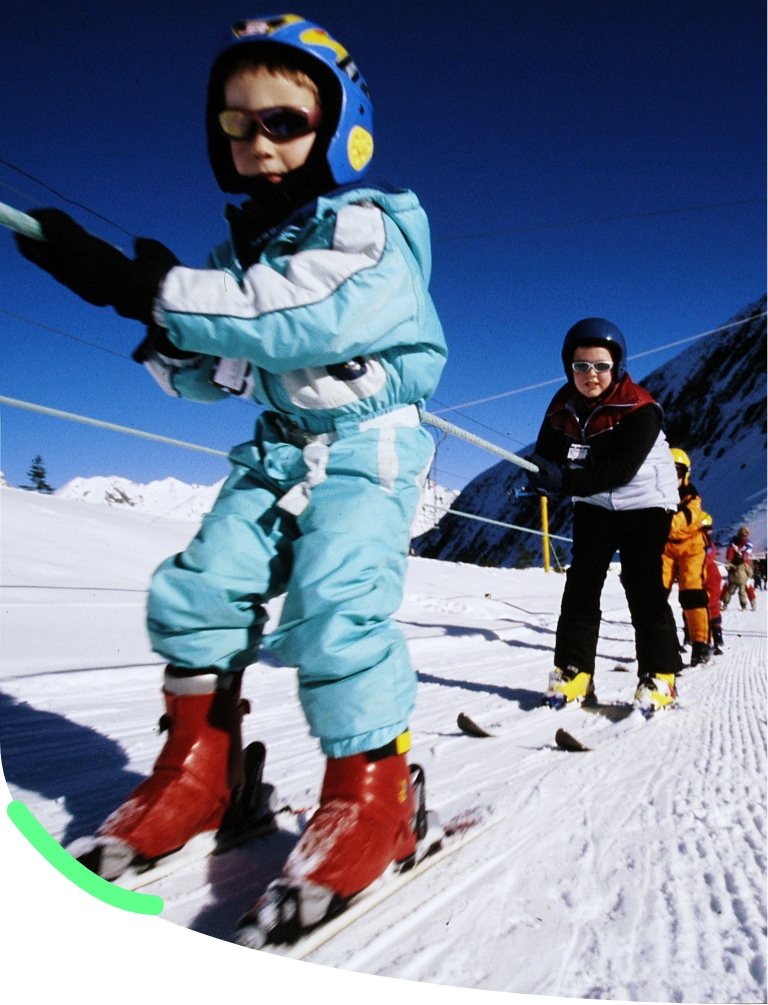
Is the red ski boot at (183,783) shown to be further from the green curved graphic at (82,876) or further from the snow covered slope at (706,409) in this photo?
the snow covered slope at (706,409)

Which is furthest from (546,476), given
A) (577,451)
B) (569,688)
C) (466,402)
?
(569,688)

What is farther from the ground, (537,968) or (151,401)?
(151,401)

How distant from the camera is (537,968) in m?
0.45

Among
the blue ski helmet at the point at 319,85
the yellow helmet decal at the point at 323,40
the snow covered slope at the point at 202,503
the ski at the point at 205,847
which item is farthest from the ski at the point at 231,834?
the yellow helmet decal at the point at 323,40

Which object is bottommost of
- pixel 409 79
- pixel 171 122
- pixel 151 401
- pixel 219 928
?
pixel 219 928

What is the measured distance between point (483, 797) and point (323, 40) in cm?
89

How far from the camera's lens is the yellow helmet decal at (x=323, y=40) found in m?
0.65

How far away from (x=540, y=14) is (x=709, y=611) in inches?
97.2

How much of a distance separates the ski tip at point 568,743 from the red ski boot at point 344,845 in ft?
1.54

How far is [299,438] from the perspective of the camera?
2.20 ft

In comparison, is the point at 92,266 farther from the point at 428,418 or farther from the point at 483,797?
the point at 483,797

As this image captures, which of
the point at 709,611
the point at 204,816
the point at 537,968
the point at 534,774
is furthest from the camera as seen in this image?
the point at 709,611

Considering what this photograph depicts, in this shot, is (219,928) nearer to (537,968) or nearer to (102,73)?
(537,968)

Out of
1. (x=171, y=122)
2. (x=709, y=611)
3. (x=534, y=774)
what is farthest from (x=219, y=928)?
(x=709, y=611)
